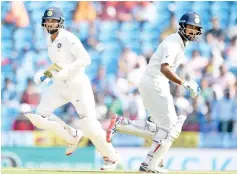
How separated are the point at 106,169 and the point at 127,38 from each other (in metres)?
6.21

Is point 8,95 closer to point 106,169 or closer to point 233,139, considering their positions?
point 233,139

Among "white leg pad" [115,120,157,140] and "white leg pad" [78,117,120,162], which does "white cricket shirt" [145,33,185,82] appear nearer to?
"white leg pad" [115,120,157,140]

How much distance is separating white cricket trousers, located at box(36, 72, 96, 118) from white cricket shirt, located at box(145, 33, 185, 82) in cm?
106

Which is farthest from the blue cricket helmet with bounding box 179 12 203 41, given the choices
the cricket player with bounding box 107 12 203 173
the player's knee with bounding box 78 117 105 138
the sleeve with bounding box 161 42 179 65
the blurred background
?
the blurred background

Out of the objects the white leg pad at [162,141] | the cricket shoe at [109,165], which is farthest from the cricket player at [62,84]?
the white leg pad at [162,141]

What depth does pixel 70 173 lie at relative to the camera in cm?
859

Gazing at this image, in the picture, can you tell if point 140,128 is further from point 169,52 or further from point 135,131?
point 169,52

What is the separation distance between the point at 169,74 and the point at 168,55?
0.74ft

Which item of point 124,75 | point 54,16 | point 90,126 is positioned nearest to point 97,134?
point 90,126

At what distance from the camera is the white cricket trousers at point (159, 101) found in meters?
8.54

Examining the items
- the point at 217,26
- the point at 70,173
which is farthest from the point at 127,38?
the point at 70,173

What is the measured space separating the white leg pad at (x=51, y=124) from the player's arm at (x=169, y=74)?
1.86m

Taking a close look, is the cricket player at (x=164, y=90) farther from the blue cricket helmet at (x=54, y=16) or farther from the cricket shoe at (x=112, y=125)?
the blue cricket helmet at (x=54, y=16)

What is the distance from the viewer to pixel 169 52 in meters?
8.33
